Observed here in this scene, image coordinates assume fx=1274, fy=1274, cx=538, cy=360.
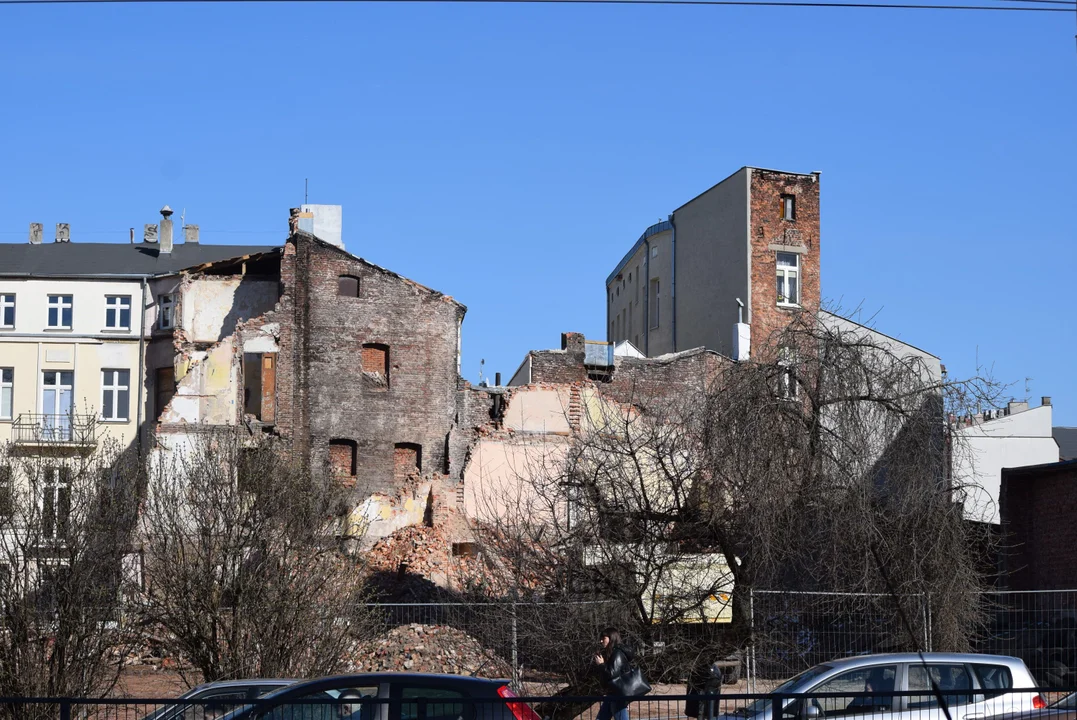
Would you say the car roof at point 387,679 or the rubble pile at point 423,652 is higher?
the car roof at point 387,679

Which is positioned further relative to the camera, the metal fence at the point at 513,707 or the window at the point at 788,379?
the window at the point at 788,379

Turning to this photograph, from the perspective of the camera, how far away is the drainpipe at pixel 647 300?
51.6m

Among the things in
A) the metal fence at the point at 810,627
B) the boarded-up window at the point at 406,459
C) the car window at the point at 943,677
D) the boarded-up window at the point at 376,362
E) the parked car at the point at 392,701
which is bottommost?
the metal fence at the point at 810,627

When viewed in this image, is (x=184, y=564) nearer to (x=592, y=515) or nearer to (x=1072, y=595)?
(x=592, y=515)

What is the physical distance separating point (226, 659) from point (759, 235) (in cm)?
2854

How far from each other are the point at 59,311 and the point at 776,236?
26.4 m

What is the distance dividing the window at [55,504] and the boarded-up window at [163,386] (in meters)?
27.5

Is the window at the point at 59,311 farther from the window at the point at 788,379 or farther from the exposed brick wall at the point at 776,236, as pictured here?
the window at the point at 788,379

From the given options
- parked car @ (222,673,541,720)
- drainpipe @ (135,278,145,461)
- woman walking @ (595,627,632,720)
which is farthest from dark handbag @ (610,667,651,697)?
drainpipe @ (135,278,145,461)

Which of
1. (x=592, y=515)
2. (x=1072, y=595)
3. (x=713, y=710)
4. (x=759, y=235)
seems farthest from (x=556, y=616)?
(x=759, y=235)

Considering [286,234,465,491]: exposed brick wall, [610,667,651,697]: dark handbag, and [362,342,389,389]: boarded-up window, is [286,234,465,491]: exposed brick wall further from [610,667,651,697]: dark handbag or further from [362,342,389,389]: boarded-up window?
[610,667,651,697]: dark handbag

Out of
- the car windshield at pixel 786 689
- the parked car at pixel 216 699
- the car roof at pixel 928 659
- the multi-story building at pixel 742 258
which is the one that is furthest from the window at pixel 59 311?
the car roof at pixel 928 659

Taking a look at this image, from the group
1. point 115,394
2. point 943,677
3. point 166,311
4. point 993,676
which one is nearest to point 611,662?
point 943,677

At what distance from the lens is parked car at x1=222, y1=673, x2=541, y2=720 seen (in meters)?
10.6
